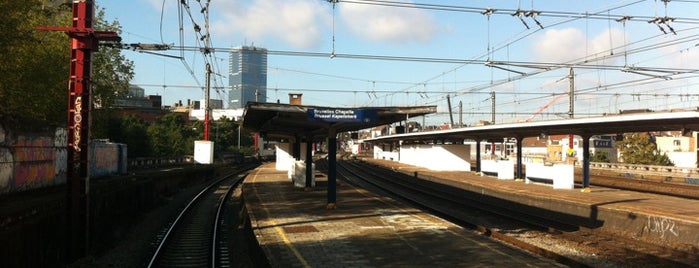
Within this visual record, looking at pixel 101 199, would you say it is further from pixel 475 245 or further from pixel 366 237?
pixel 475 245

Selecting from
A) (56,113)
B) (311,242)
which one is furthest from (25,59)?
(311,242)

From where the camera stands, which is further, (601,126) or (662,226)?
(601,126)

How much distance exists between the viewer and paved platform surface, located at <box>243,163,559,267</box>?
12.3 m

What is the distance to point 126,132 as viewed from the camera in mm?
54906

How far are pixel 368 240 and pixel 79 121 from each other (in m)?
8.40

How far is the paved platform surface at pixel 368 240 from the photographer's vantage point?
40.2ft

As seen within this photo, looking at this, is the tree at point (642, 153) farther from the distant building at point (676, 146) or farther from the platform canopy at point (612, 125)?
the platform canopy at point (612, 125)

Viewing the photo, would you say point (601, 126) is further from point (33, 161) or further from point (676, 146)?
point (676, 146)

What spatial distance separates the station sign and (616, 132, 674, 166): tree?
58872 mm

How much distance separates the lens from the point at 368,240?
48.9 feet

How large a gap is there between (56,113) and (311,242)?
20.2 meters

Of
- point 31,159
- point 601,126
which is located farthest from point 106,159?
point 601,126

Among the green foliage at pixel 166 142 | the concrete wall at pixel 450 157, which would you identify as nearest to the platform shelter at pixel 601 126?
the concrete wall at pixel 450 157

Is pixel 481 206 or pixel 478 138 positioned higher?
pixel 478 138
